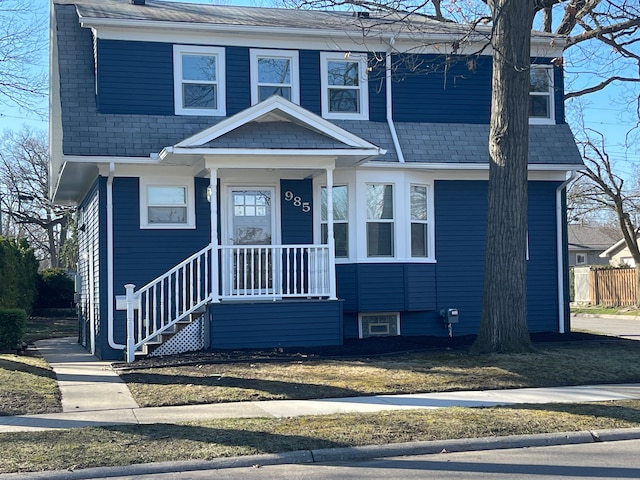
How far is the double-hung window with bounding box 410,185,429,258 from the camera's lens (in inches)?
666

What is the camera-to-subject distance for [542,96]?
18406mm

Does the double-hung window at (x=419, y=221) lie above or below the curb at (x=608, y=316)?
above

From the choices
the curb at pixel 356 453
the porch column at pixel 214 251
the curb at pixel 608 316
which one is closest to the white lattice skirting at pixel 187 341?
the porch column at pixel 214 251

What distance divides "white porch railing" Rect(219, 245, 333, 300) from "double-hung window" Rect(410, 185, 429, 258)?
242cm

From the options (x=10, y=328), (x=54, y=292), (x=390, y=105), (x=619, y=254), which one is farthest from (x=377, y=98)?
(x=619, y=254)

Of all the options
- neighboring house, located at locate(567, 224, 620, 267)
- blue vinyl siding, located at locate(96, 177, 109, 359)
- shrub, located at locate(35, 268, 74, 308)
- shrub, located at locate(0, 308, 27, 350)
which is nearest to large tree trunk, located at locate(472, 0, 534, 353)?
blue vinyl siding, located at locate(96, 177, 109, 359)

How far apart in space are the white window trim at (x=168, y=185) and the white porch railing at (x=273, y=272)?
3.17 feet

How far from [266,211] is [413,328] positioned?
4.05 meters

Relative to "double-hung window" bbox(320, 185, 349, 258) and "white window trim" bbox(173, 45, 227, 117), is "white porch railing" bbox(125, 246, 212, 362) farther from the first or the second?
"white window trim" bbox(173, 45, 227, 117)

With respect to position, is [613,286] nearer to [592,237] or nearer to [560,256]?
[560,256]

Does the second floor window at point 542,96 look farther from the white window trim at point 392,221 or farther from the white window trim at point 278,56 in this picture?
the white window trim at point 278,56

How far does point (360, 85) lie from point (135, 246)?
5.98 meters

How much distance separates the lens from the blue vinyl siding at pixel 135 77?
15836 millimetres

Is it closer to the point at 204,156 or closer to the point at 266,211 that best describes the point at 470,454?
the point at 204,156
